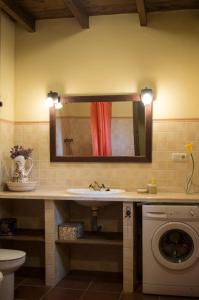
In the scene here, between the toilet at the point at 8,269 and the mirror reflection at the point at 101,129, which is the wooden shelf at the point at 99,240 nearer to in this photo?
the toilet at the point at 8,269

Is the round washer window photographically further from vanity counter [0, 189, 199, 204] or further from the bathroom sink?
the bathroom sink

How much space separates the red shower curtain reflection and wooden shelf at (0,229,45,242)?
1.04m

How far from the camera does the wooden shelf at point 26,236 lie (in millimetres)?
3547

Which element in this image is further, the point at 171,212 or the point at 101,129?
the point at 101,129

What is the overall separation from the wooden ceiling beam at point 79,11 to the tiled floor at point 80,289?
268cm

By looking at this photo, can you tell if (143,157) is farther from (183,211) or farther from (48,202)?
(48,202)

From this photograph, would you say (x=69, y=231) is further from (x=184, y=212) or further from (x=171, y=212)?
(x=184, y=212)

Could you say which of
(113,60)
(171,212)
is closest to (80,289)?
(171,212)

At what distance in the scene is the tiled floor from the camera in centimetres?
322

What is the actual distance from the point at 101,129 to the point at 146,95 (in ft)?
1.97

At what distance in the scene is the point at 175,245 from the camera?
3.32 meters

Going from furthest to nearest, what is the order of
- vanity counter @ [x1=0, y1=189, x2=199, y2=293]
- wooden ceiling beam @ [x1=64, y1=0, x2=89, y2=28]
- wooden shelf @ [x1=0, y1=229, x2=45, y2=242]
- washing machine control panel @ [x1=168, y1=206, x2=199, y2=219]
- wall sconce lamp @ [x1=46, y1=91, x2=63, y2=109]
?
wall sconce lamp @ [x1=46, y1=91, x2=63, y2=109] < wooden shelf @ [x1=0, y1=229, x2=45, y2=242] < wooden ceiling beam @ [x1=64, y1=0, x2=89, y2=28] < vanity counter @ [x1=0, y1=189, x2=199, y2=293] < washing machine control panel @ [x1=168, y1=206, x2=199, y2=219]

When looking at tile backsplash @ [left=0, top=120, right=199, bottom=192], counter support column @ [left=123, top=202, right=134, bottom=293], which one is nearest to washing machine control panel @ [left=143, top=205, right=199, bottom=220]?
counter support column @ [left=123, top=202, right=134, bottom=293]

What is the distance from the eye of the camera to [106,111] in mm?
3875
